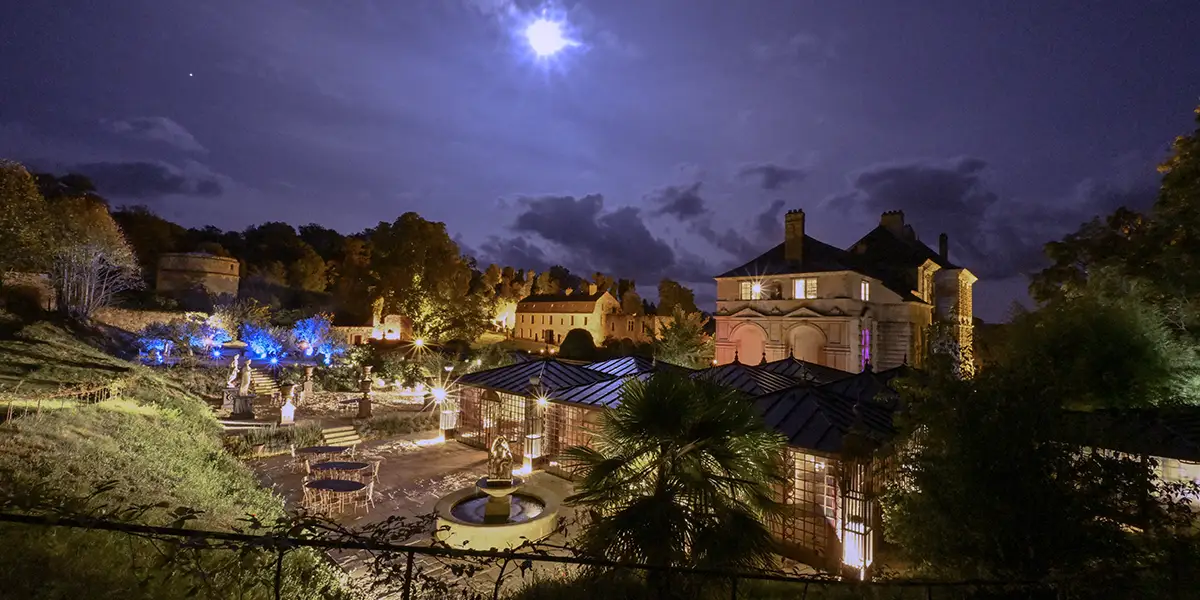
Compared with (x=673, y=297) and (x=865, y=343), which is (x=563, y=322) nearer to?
(x=673, y=297)

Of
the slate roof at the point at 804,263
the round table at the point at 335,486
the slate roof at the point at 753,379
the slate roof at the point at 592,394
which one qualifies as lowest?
the round table at the point at 335,486

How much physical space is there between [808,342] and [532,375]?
20336 millimetres

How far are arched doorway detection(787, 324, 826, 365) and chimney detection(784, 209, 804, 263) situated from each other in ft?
13.6

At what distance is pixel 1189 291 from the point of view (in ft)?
37.9

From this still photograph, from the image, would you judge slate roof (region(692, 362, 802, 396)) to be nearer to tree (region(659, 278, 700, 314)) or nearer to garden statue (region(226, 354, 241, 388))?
garden statue (region(226, 354, 241, 388))

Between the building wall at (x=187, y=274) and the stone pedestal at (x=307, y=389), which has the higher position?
the building wall at (x=187, y=274)

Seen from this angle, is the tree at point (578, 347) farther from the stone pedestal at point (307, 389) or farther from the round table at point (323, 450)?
the round table at point (323, 450)

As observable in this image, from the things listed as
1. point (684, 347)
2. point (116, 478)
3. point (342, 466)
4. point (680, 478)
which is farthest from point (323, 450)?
point (684, 347)

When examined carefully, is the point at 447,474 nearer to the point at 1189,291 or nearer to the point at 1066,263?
the point at 1189,291

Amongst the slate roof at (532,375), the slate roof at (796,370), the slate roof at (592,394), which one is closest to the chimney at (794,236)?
the slate roof at (796,370)

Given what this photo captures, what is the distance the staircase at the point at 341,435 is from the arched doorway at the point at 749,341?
22488 mm

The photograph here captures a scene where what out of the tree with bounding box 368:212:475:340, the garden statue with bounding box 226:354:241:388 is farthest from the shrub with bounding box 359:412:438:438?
the tree with bounding box 368:212:475:340

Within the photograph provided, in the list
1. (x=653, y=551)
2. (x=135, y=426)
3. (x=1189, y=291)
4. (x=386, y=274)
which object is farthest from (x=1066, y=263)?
(x=386, y=274)

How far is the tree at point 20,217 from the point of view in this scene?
19.0 meters
